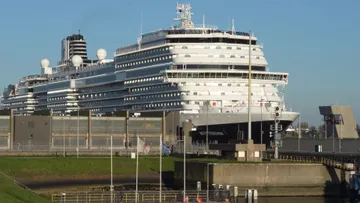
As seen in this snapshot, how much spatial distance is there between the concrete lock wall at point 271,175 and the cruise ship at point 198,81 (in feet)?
106

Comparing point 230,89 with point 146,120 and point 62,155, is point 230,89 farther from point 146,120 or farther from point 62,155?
point 62,155

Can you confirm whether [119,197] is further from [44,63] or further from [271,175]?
[44,63]

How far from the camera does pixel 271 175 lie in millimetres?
66562

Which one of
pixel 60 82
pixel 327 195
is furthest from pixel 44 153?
pixel 60 82

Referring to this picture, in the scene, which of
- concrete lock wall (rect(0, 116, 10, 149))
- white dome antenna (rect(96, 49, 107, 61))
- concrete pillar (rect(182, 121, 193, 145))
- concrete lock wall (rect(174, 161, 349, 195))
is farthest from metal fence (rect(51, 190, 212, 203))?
white dome antenna (rect(96, 49, 107, 61))

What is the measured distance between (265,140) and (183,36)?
19879 millimetres

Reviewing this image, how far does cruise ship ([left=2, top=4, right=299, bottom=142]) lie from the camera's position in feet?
358

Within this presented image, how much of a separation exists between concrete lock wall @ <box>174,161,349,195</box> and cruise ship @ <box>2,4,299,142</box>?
32342mm

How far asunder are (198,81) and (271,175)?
1790 inches

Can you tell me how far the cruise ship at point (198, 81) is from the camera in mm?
109000

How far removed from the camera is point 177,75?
112000 millimetres

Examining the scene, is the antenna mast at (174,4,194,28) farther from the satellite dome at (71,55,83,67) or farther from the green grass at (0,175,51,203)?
the green grass at (0,175,51,203)

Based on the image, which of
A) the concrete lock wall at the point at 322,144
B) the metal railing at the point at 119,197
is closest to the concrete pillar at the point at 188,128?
the concrete lock wall at the point at 322,144

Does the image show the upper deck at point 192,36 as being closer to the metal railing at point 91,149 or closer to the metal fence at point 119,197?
the metal railing at point 91,149
